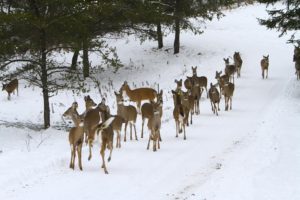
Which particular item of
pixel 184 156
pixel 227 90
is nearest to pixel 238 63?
pixel 227 90

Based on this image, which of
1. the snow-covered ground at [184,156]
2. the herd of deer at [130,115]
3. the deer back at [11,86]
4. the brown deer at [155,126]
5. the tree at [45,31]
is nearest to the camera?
the snow-covered ground at [184,156]

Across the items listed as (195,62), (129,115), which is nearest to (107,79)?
(195,62)

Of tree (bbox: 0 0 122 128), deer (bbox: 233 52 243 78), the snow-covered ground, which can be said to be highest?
tree (bbox: 0 0 122 128)

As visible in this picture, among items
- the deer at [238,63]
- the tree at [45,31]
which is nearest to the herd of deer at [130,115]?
the deer at [238,63]

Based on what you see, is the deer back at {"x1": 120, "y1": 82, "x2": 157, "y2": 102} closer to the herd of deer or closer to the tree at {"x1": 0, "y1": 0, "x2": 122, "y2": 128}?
the herd of deer

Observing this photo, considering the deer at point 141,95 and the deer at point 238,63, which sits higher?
the deer at point 238,63

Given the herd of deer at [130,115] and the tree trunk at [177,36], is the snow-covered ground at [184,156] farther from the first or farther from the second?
the tree trunk at [177,36]

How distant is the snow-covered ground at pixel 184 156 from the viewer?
10.5 m

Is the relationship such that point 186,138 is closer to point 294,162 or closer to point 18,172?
point 294,162

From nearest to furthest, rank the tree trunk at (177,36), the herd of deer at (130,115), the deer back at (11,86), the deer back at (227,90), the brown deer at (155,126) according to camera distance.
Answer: the herd of deer at (130,115), the brown deer at (155,126), the deer back at (227,90), the deer back at (11,86), the tree trunk at (177,36)

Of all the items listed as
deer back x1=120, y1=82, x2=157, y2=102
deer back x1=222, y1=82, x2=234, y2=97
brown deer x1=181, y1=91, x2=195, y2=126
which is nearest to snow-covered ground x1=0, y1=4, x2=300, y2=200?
brown deer x1=181, y1=91, x2=195, y2=126

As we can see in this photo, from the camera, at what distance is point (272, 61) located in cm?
3269

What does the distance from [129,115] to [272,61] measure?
62.2ft

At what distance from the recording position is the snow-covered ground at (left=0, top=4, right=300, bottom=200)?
10.5 m
